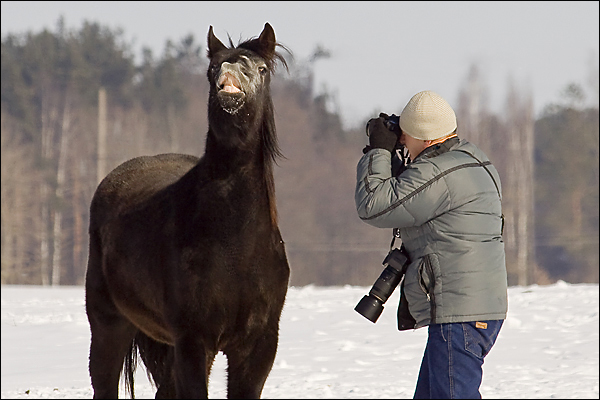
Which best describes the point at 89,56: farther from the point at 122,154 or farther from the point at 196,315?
the point at 196,315

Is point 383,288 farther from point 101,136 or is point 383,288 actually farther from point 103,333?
point 101,136

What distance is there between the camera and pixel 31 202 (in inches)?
1542

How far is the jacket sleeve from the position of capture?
343 cm

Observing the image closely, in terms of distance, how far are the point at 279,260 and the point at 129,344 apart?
61.9 inches

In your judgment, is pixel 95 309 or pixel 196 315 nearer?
pixel 196 315

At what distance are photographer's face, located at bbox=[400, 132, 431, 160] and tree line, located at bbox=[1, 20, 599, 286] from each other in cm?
3616

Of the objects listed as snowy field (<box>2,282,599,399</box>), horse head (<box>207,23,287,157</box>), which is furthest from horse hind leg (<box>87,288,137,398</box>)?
snowy field (<box>2,282,599,399</box>)

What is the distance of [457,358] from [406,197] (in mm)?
694

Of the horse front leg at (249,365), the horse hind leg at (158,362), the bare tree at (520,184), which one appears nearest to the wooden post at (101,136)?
the bare tree at (520,184)

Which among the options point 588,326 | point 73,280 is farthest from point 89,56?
point 588,326

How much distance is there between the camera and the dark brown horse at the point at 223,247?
3967mm

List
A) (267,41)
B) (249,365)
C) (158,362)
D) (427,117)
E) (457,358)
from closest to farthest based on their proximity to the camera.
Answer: (457,358), (427,117), (249,365), (267,41), (158,362)

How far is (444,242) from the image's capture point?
11.4ft

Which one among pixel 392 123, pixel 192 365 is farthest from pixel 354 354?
pixel 392 123
